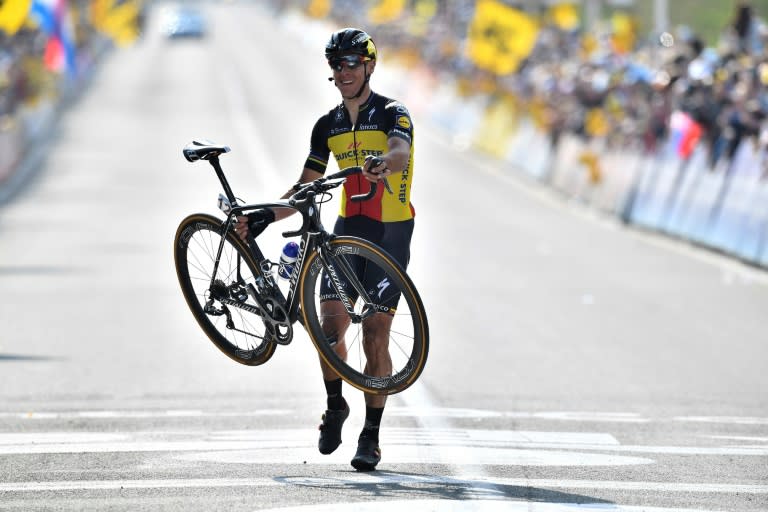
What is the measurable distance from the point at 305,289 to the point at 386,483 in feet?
3.46

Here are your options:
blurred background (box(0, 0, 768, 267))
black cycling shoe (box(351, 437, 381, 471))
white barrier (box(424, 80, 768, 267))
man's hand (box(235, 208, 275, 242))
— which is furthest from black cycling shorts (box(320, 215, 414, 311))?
white barrier (box(424, 80, 768, 267))

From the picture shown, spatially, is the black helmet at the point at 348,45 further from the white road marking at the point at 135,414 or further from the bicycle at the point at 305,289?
the white road marking at the point at 135,414

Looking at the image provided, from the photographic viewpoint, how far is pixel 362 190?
7.74 metres

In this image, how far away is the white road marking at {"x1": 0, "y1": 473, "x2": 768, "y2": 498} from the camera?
705 centimetres

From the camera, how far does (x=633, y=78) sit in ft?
82.7

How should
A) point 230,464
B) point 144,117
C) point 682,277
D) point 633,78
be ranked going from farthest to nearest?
1. point 144,117
2. point 633,78
3. point 682,277
4. point 230,464

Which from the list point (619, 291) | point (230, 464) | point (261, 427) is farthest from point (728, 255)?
point (230, 464)

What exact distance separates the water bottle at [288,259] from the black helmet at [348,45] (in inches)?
38.6

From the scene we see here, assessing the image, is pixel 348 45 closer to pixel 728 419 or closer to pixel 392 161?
pixel 392 161

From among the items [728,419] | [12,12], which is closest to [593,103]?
[12,12]

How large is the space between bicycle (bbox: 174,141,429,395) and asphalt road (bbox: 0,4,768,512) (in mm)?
569

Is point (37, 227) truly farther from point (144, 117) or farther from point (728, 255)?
point (144, 117)

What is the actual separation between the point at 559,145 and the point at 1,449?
22.4m

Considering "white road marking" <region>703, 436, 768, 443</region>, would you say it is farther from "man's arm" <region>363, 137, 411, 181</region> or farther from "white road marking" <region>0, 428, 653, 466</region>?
"man's arm" <region>363, 137, 411, 181</region>
